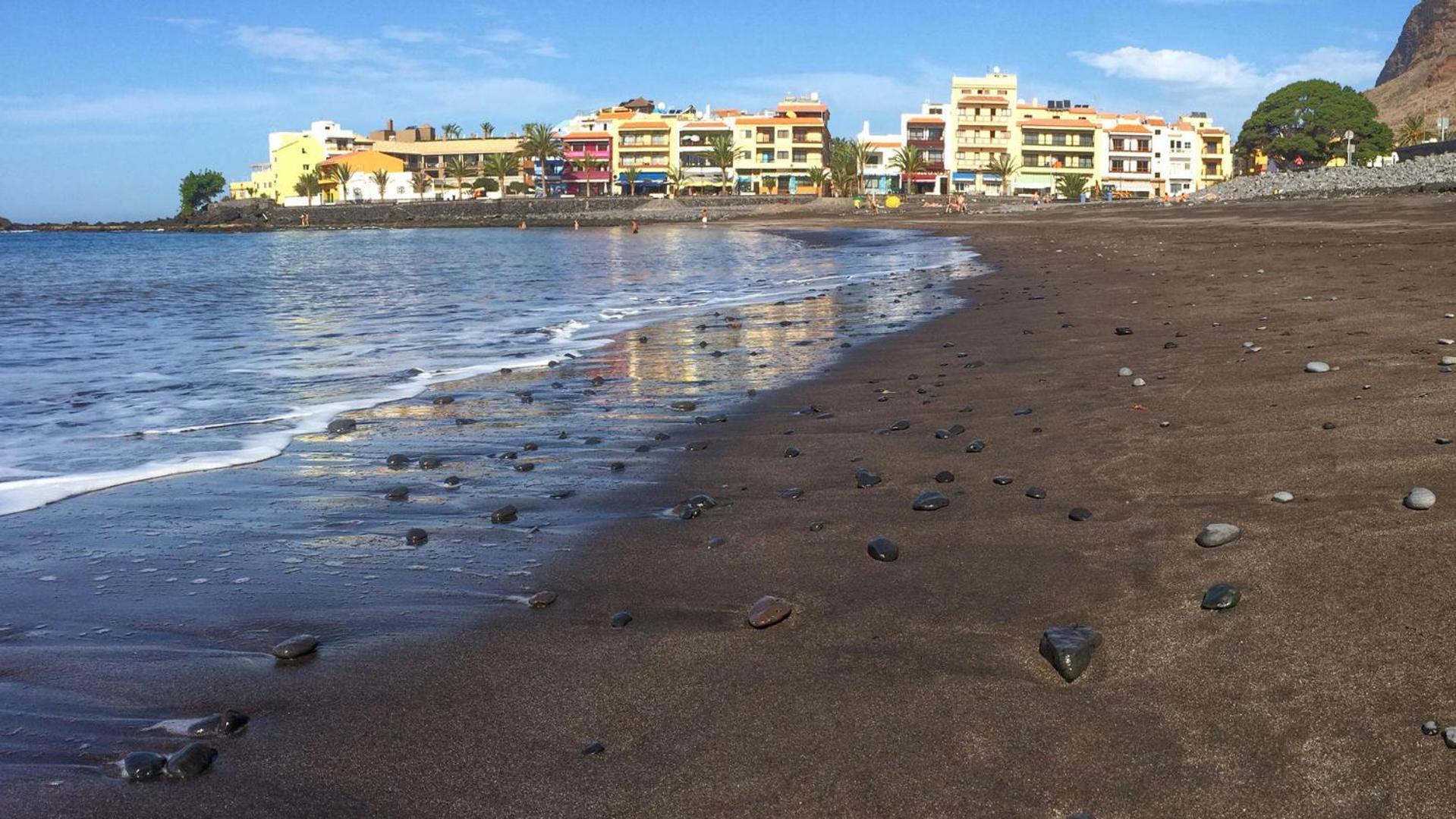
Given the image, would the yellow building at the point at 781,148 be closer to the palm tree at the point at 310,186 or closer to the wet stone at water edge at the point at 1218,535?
the palm tree at the point at 310,186

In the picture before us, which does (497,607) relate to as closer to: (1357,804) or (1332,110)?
(1357,804)

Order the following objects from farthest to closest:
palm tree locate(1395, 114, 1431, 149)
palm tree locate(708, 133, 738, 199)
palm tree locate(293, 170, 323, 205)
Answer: palm tree locate(293, 170, 323, 205) < palm tree locate(1395, 114, 1431, 149) < palm tree locate(708, 133, 738, 199)

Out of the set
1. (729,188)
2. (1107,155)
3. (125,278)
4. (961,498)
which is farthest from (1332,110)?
(961,498)

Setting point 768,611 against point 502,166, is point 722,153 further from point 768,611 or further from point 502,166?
point 768,611

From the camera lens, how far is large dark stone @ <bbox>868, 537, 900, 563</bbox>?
4906 millimetres

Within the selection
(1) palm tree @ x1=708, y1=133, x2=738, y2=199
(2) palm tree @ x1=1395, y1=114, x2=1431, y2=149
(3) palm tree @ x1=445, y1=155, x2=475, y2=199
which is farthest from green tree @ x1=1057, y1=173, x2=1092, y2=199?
(3) palm tree @ x1=445, y1=155, x2=475, y2=199

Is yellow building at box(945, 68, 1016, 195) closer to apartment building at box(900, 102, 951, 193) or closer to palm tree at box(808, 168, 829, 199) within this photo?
apartment building at box(900, 102, 951, 193)

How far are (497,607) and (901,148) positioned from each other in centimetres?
11881


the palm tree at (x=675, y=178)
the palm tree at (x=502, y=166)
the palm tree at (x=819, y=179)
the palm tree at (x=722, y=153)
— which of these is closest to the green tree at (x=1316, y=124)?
the palm tree at (x=819, y=179)

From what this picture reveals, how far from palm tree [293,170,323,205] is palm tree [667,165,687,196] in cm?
4926

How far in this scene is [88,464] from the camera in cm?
787

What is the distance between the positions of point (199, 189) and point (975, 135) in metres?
114

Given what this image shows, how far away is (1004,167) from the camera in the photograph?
110250 mm

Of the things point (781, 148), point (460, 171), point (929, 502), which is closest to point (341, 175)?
point (460, 171)
